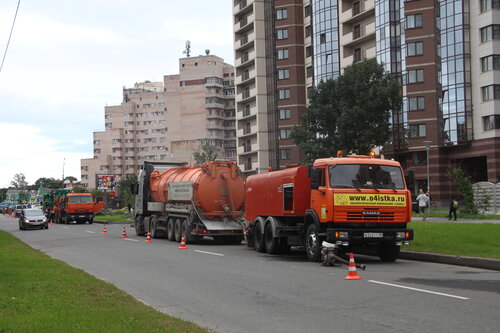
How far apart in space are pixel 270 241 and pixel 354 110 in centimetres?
3046

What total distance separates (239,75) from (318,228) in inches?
3155

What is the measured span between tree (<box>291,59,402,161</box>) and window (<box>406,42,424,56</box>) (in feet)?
34.4

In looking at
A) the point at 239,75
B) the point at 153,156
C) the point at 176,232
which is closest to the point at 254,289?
the point at 176,232

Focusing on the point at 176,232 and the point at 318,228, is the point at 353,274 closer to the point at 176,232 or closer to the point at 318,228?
the point at 318,228

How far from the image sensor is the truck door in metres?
15.7

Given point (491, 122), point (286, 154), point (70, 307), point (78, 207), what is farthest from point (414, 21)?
point (70, 307)

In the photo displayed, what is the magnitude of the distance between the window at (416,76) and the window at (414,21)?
14.1ft

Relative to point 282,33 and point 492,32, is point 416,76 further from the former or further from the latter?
point 282,33

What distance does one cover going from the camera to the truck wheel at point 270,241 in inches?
741

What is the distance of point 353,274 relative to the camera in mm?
12516

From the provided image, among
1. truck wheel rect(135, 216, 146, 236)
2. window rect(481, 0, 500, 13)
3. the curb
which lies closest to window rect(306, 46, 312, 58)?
window rect(481, 0, 500, 13)

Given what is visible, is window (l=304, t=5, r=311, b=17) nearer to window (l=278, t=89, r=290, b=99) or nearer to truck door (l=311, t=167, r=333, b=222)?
window (l=278, t=89, r=290, b=99)

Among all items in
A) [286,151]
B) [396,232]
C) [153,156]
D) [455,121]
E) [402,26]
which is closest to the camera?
[396,232]

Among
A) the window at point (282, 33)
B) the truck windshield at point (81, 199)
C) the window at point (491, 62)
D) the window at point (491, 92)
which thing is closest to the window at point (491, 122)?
the window at point (491, 92)
